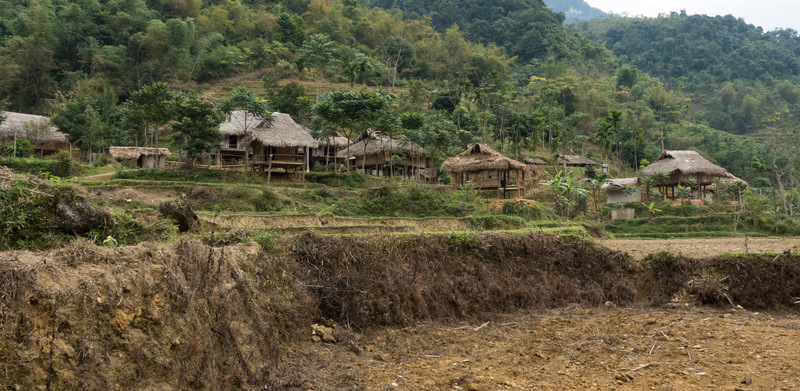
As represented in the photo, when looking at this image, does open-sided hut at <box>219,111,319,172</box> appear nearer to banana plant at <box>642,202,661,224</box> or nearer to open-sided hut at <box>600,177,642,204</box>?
banana plant at <box>642,202,661,224</box>

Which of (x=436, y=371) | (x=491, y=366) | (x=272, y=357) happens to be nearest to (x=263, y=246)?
(x=272, y=357)

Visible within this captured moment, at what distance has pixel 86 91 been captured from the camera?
4403 cm

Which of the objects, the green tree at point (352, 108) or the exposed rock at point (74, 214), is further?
the green tree at point (352, 108)

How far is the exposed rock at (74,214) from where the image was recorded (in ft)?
22.1

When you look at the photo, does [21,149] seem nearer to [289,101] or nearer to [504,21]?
[289,101]

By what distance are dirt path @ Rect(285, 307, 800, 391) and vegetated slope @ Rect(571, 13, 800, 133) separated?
67138 millimetres

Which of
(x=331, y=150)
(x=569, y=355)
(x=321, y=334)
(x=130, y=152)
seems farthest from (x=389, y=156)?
(x=569, y=355)

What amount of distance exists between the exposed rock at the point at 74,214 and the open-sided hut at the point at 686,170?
3567 cm

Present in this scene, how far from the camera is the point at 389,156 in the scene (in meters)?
34.1

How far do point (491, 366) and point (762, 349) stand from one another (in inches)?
166

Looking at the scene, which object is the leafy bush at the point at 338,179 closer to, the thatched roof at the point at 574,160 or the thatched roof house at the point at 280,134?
the thatched roof house at the point at 280,134

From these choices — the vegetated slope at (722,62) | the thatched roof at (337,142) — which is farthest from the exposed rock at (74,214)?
the vegetated slope at (722,62)

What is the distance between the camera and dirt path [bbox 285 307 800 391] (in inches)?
249

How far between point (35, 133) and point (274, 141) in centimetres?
1659
